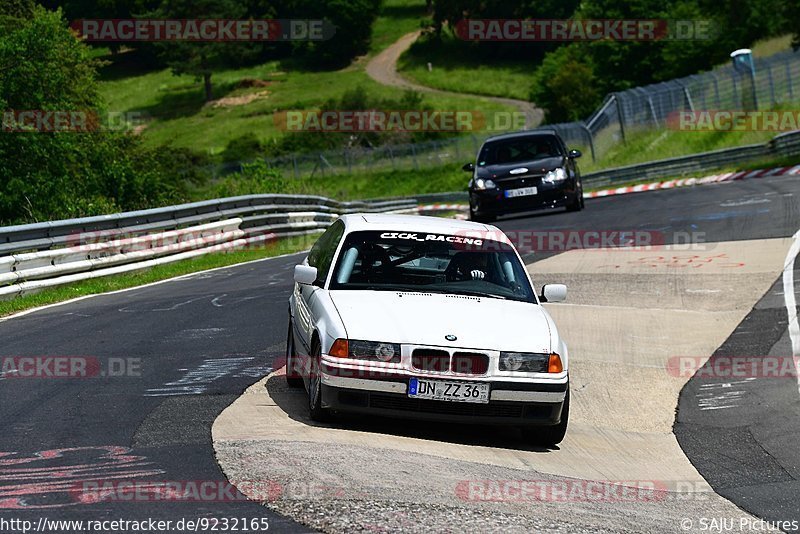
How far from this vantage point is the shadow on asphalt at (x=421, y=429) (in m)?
8.54

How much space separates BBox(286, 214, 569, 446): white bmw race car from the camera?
8.17 meters

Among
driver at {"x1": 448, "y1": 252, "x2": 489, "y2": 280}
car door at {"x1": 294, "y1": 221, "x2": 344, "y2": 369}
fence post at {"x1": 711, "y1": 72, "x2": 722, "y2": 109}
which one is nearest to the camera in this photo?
car door at {"x1": 294, "y1": 221, "x2": 344, "y2": 369}

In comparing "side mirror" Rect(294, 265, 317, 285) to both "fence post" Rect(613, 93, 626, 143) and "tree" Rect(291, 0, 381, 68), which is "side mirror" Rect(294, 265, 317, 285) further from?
"tree" Rect(291, 0, 381, 68)

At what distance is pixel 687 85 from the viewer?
155 ft

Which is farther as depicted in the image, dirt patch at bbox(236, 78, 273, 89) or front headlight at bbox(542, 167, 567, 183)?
dirt patch at bbox(236, 78, 273, 89)

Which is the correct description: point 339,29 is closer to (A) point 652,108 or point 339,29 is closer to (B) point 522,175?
→ (A) point 652,108

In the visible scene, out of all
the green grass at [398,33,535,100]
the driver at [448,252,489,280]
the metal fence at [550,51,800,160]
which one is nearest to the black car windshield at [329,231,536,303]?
the driver at [448,252,489,280]

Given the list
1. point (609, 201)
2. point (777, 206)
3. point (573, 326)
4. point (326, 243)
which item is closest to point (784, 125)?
point (609, 201)

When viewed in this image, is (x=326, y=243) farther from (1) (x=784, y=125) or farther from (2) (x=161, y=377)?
(1) (x=784, y=125)

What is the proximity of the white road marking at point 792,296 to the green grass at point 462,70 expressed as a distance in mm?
85531

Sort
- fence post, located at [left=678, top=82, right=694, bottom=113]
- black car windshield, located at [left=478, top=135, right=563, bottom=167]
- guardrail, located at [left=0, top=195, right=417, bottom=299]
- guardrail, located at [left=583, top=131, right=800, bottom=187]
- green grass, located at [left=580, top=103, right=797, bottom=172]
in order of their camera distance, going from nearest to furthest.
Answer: guardrail, located at [left=0, top=195, right=417, bottom=299]
black car windshield, located at [left=478, top=135, right=563, bottom=167]
guardrail, located at [left=583, top=131, right=800, bottom=187]
green grass, located at [left=580, top=103, right=797, bottom=172]
fence post, located at [left=678, top=82, right=694, bottom=113]

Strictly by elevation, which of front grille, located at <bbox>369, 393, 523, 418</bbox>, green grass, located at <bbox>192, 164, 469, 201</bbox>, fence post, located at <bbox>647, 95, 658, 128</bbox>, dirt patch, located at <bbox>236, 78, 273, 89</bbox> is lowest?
green grass, located at <bbox>192, 164, 469, 201</bbox>

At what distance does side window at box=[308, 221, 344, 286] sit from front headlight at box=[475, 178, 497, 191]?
569 inches

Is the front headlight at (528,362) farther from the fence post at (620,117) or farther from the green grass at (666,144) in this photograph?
the fence post at (620,117)
